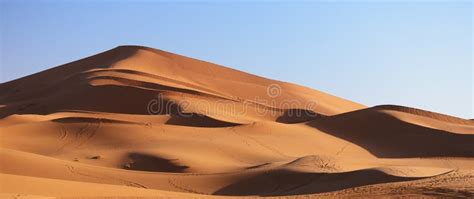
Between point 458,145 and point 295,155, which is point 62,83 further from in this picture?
point 458,145

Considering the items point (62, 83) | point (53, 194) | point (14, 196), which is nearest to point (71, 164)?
point (53, 194)

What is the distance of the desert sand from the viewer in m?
17.2

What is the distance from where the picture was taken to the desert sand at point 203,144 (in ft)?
56.4

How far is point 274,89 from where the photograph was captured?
171 ft

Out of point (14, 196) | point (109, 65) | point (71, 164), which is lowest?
point (14, 196)

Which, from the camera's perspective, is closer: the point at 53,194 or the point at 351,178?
the point at 53,194

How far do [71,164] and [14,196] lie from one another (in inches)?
265

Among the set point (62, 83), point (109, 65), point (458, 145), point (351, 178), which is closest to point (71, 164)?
point (351, 178)

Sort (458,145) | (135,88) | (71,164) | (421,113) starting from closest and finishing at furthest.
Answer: (71,164) → (458,145) → (421,113) → (135,88)

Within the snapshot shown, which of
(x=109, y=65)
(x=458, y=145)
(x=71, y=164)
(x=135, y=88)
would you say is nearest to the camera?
(x=71, y=164)

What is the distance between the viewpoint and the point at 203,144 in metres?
Answer: 25.3

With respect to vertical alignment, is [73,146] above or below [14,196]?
above

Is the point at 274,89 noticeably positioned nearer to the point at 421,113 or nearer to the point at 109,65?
the point at 109,65

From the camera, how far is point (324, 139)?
2939cm
